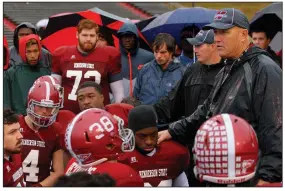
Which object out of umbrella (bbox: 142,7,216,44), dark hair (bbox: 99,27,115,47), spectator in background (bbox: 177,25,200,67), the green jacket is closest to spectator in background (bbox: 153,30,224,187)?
spectator in background (bbox: 177,25,200,67)

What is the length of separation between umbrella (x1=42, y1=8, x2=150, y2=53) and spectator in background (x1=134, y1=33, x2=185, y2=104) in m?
2.09

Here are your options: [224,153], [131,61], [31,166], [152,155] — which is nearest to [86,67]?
[131,61]

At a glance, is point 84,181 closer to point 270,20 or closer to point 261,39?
point 261,39

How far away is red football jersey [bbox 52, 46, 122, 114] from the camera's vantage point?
23.3 feet

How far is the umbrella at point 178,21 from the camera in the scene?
A: 9625mm

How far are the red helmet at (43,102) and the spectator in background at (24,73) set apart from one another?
5.51ft

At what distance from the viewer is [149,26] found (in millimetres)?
10453

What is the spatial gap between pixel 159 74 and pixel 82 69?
79cm

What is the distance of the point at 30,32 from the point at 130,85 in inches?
51.0

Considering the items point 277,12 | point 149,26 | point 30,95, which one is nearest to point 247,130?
point 30,95

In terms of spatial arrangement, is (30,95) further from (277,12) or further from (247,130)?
(277,12)

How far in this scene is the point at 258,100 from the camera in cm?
475

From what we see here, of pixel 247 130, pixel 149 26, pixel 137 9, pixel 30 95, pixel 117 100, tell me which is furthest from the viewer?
pixel 137 9

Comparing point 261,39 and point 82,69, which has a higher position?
point 261,39
